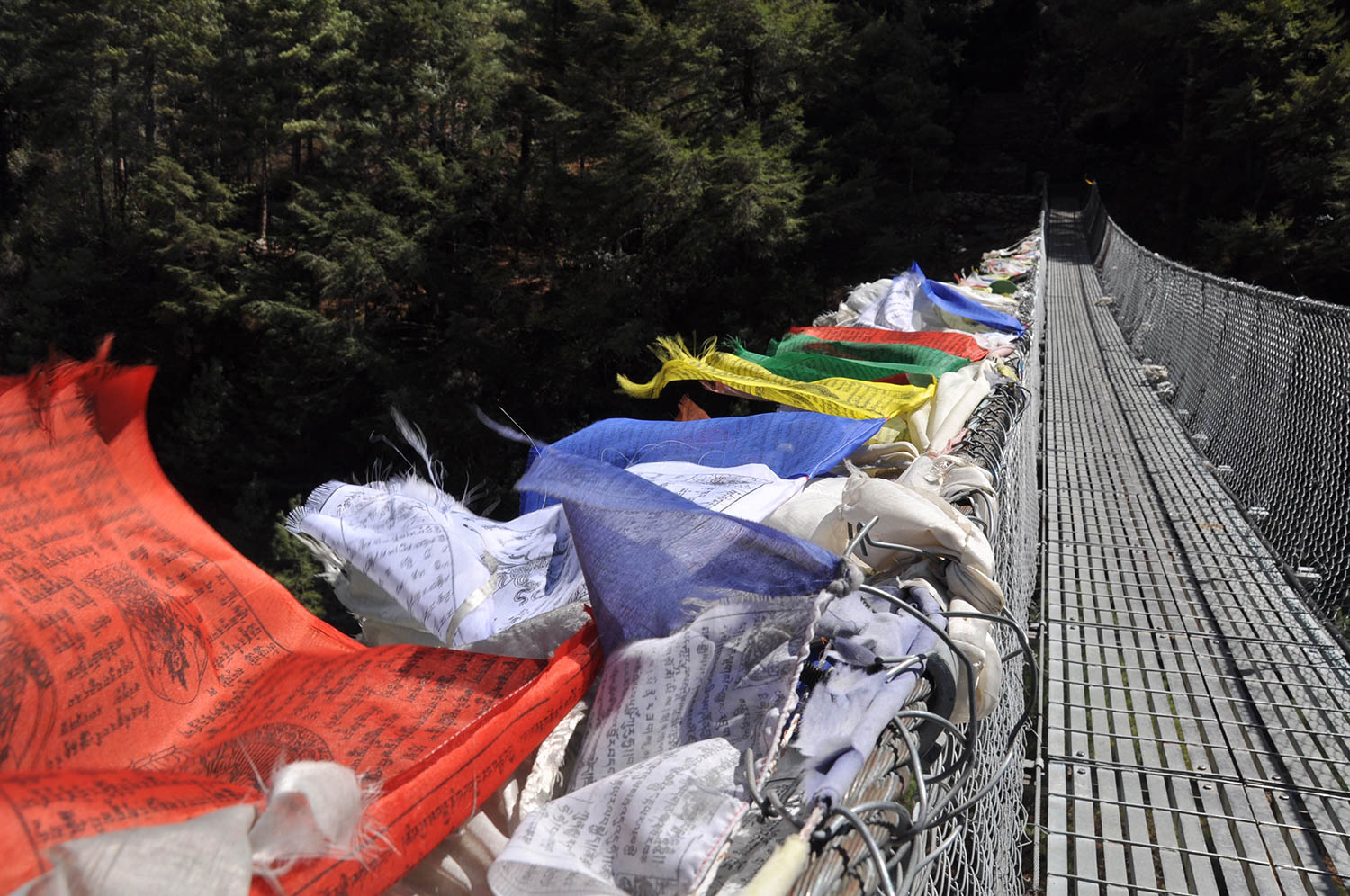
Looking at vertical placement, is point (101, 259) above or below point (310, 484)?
above

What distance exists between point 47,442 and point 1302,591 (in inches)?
109

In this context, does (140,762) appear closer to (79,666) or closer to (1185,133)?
(79,666)

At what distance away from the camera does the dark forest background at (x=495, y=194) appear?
15.7 m

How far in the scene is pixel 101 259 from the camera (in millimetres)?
17969

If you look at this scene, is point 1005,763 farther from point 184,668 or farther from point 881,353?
point 881,353

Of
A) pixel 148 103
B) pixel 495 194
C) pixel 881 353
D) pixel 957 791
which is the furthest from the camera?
pixel 148 103

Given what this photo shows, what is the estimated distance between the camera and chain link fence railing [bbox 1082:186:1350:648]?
2.68 m

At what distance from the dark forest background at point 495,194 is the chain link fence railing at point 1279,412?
35.1ft

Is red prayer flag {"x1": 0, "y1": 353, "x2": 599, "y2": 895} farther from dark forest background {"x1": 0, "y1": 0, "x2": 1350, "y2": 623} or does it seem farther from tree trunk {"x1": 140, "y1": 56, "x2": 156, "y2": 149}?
tree trunk {"x1": 140, "y1": 56, "x2": 156, "y2": 149}

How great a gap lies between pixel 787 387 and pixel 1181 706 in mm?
1149

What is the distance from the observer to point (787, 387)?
2438mm

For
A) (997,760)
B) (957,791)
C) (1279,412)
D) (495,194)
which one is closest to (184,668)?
(957,791)

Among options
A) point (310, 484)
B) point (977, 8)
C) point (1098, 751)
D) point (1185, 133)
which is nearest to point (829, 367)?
point (1098, 751)

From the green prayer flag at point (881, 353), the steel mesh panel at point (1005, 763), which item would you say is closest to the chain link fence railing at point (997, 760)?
the steel mesh panel at point (1005, 763)
